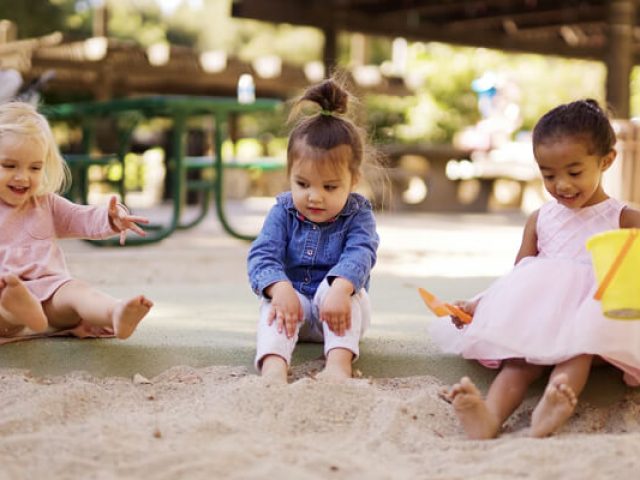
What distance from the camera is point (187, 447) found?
1961 millimetres

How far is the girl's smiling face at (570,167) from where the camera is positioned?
2430 millimetres

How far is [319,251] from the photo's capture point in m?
2.80

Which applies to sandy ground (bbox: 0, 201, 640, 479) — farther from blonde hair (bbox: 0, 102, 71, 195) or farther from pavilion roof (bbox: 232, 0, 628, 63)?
pavilion roof (bbox: 232, 0, 628, 63)

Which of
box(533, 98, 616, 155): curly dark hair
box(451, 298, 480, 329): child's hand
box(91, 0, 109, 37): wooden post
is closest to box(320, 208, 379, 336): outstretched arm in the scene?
box(451, 298, 480, 329): child's hand

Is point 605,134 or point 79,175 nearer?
point 605,134

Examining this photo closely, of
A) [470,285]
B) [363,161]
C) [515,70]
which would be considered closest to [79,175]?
[470,285]

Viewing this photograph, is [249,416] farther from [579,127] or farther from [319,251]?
[579,127]

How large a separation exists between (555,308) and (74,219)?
1.50 m

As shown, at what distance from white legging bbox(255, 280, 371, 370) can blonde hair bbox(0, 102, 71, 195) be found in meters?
0.79

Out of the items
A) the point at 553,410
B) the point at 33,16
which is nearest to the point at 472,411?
the point at 553,410

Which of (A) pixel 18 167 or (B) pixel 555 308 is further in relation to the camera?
(A) pixel 18 167

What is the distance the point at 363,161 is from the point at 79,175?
479 cm

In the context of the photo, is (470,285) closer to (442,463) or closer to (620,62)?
(442,463)

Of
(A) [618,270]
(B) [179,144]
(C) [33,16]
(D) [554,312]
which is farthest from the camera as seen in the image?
(C) [33,16]
